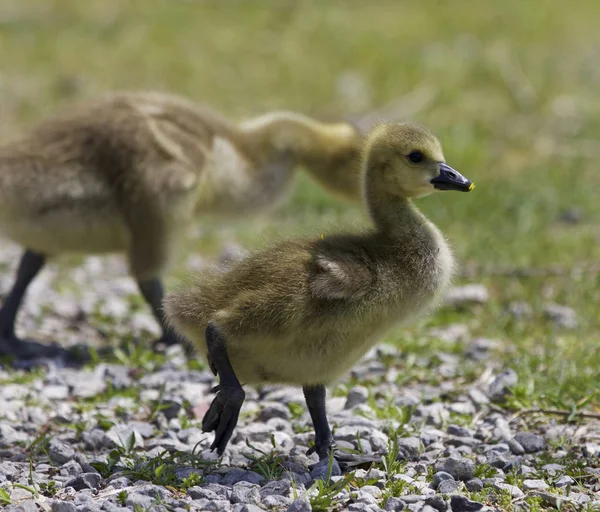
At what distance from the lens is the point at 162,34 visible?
10781mm

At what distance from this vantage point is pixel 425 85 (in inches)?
381

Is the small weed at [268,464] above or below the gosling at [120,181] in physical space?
below

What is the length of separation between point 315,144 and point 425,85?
15.4 ft

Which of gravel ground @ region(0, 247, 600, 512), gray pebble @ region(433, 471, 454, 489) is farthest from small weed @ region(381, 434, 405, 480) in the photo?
gray pebble @ region(433, 471, 454, 489)

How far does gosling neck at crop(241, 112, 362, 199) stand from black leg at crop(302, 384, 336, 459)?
71.4 inches

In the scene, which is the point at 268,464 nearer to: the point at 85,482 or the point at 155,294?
the point at 85,482

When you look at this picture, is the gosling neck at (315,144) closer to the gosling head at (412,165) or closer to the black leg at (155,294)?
the black leg at (155,294)

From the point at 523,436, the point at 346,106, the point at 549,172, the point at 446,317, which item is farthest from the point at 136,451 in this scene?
the point at 346,106

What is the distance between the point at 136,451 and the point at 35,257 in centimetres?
187

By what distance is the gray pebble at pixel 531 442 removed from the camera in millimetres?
3502

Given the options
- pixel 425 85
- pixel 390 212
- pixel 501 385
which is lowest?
pixel 501 385

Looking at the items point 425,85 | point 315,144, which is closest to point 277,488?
point 315,144

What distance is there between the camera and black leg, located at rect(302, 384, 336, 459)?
11.0 ft

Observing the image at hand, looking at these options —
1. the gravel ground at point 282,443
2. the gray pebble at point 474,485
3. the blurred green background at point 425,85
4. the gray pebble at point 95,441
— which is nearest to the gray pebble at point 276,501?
the gravel ground at point 282,443
